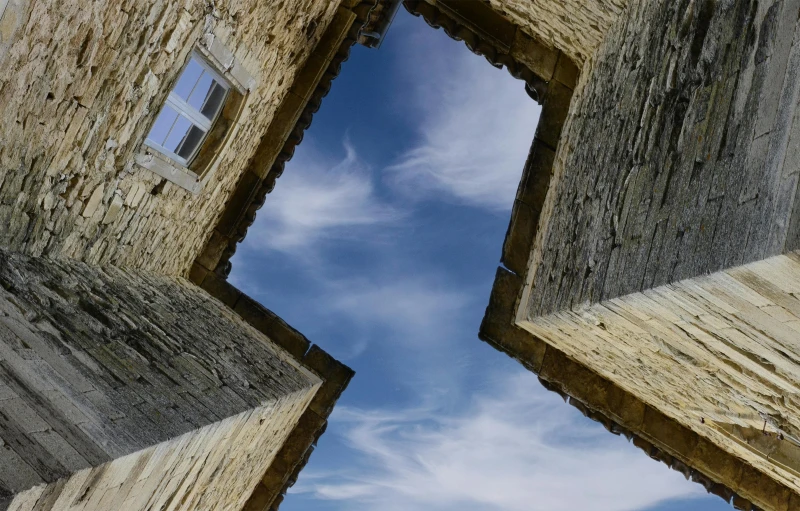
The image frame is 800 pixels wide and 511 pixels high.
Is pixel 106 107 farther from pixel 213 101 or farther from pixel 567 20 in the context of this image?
pixel 567 20

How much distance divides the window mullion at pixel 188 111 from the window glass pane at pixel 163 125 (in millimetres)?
47

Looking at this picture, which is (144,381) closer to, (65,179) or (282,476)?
(65,179)

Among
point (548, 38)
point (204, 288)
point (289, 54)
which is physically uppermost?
point (548, 38)

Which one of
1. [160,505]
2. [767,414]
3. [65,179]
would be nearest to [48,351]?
[160,505]

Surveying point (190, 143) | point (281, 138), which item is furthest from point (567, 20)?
point (190, 143)

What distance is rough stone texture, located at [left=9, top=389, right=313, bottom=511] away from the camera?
2.33 meters

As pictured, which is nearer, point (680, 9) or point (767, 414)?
point (767, 414)

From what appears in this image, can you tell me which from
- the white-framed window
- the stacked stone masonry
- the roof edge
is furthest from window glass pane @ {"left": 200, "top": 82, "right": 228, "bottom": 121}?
the stacked stone masonry

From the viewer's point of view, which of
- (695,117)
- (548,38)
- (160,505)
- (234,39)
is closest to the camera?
(695,117)

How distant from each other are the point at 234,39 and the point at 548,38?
105 inches

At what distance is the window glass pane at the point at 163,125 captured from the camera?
4.90m

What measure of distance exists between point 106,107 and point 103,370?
171 cm

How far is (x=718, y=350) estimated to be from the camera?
3.04 meters

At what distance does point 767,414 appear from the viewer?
329 centimetres
